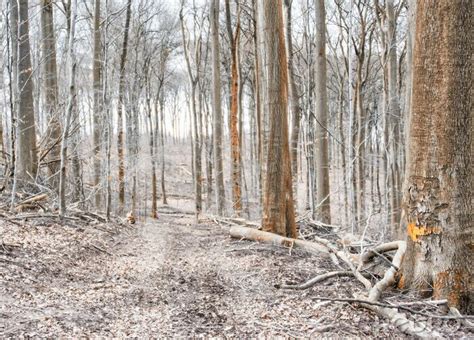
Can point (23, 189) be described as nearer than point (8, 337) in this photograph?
No

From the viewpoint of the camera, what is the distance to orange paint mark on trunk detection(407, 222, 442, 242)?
3552 millimetres

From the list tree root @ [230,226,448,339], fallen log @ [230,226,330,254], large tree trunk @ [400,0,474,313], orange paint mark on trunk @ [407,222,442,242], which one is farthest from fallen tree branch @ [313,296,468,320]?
fallen log @ [230,226,330,254]

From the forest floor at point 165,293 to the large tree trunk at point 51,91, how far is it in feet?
10.8

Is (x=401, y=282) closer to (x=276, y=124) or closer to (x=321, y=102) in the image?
(x=276, y=124)

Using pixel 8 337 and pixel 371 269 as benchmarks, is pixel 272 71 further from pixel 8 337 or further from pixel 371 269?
pixel 8 337

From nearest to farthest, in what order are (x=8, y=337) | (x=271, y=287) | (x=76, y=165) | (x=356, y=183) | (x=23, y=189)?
(x=8, y=337) → (x=271, y=287) → (x=23, y=189) → (x=76, y=165) → (x=356, y=183)

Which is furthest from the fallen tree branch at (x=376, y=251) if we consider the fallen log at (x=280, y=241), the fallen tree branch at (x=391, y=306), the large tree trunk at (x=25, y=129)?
the large tree trunk at (x=25, y=129)

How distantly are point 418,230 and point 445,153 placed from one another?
0.78 m

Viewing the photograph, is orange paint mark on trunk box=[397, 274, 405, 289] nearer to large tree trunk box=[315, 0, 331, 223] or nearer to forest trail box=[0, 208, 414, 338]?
forest trail box=[0, 208, 414, 338]

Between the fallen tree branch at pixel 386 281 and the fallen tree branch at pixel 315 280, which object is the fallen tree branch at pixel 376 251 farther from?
the fallen tree branch at pixel 315 280

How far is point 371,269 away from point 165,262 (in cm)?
305

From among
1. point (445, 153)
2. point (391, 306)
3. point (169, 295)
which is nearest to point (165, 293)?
point (169, 295)

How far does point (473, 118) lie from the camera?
11.4ft

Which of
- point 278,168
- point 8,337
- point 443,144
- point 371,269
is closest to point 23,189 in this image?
point 278,168
